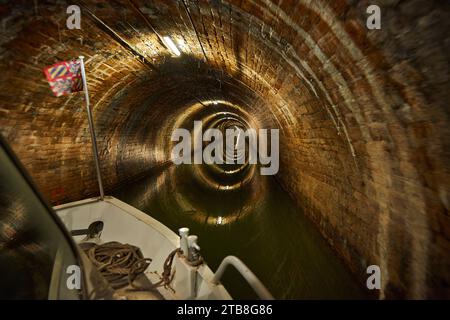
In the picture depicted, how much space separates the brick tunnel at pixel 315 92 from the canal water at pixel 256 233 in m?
0.27

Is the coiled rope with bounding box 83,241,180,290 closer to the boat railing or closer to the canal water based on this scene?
the boat railing

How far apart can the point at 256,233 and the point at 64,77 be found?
18.1 feet

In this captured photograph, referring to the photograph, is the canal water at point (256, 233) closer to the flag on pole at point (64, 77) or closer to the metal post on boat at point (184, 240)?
the metal post on boat at point (184, 240)

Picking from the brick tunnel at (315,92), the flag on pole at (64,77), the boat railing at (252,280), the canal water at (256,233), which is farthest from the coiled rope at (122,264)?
the flag on pole at (64,77)

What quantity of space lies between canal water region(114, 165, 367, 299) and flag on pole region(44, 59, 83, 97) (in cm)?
413

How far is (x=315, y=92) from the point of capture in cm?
390

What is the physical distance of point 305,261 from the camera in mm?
A: 4832

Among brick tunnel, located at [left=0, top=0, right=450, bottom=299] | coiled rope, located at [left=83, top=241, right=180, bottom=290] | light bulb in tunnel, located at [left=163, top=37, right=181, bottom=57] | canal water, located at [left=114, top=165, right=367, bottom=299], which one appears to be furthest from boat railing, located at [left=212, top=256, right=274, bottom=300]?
light bulb in tunnel, located at [left=163, top=37, right=181, bottom=57]

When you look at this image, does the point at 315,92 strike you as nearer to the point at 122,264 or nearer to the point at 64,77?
the point at 122,264

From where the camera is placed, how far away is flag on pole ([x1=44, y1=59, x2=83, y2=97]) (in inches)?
185

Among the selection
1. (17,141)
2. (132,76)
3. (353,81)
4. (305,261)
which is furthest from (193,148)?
(353,81)

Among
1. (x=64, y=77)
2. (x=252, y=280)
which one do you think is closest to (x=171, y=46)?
(x=64, y=77)

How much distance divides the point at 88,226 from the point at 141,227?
1.32 metres
